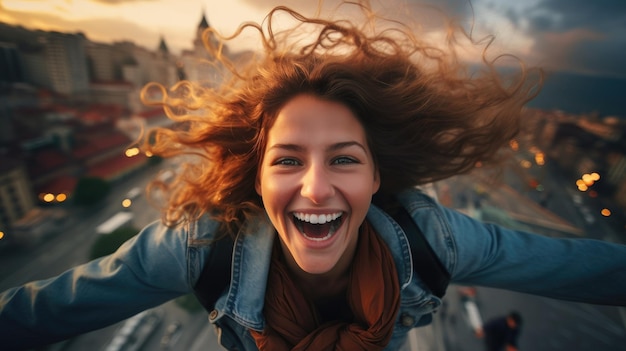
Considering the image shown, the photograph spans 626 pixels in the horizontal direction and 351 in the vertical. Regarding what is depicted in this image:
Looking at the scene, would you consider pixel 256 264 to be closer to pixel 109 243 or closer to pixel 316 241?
pixel 316 241

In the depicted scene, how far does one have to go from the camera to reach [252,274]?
1293 mm

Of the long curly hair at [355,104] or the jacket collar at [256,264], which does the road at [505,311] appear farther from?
the jacket collar at [256,264]

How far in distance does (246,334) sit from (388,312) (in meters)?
0.75

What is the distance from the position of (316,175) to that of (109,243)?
33.7 ft

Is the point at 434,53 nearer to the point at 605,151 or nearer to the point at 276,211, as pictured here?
the point at 276,211

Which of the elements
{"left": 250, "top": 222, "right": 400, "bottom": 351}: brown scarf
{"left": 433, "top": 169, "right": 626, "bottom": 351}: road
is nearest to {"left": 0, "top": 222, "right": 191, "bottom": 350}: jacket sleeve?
{"left": 250, "top": 222, "right": 400, "bottom": 351}: brown scarf

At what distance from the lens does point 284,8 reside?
4.32 feet

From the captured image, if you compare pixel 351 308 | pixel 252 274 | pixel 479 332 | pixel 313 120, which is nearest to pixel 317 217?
pixel 313 120

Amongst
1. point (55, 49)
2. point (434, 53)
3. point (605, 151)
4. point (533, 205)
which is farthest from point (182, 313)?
point (55, 49)

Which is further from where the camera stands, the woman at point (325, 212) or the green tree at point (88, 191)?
the green tree at point (88, 191)

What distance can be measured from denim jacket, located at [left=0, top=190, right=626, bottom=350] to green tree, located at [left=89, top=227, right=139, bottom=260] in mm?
8661

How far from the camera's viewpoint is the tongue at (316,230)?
1.22 m

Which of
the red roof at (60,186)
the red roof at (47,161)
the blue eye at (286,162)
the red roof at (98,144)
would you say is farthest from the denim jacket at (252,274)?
the red roof at (98,144)

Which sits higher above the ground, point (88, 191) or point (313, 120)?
point (313, 120)
